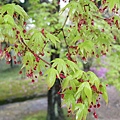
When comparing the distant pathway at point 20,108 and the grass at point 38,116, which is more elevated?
the grass at point 38,116

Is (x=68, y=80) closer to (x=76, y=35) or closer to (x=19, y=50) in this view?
(x=19, y=50)

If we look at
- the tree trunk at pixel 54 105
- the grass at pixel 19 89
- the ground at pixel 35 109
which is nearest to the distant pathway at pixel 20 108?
the ground at pixel 35 109

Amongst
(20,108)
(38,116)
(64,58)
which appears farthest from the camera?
(20,108)

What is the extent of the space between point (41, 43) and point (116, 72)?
4021 millimetres

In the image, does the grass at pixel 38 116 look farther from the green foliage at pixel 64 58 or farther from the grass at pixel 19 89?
the green foliage at pixel 64 58

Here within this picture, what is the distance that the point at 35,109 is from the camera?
30.3ft

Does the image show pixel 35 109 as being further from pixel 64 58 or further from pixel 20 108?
pixel 64 58

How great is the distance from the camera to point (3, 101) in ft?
33.8

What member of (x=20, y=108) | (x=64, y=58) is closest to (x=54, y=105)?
(x=20, y=108)

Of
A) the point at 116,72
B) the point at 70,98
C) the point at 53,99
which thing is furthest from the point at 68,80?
the point at 53,99

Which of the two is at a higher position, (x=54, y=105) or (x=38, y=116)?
(x=54, y=105)

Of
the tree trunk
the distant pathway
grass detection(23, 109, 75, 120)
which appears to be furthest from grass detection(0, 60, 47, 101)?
the tree trunk

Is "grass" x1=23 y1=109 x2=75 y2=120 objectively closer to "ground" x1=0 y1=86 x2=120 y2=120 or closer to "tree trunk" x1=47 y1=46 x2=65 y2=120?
"ground" x1=0 y1=86 x2=120 y2=120

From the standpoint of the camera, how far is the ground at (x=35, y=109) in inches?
335
